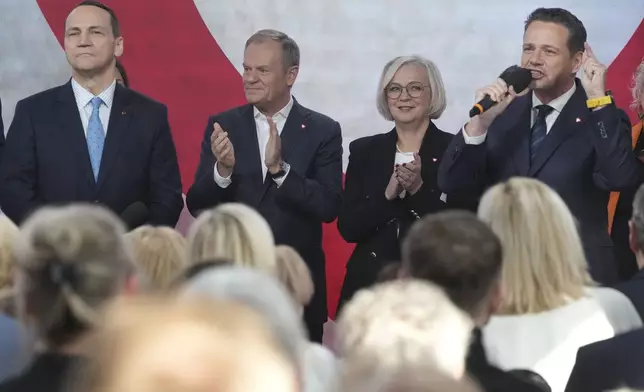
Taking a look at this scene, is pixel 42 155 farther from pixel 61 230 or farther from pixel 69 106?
pixel 61 230

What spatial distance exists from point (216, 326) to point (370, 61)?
3.96 metres

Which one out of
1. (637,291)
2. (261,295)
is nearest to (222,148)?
(637,291)

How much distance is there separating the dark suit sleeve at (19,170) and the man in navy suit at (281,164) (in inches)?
23.9

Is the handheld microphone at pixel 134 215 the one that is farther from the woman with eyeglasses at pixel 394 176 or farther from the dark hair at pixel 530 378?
the dark hair at pixel 530 378

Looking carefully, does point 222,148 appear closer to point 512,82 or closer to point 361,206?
point 361,206

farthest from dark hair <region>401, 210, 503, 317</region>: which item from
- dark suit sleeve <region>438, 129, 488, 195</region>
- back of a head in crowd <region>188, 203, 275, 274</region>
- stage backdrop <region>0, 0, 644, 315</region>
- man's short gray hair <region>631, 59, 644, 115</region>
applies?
stage backdrop <region>0, 0, 644, 315</region>

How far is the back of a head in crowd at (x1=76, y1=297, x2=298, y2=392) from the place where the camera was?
1.06m

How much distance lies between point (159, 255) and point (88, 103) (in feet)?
5.09

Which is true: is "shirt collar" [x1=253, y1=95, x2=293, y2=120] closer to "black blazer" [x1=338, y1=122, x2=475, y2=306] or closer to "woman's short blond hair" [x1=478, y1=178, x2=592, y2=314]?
"black blazer" [x1=338, y1=122, x2=475, y2=306]

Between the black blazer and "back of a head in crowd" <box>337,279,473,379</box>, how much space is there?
259 cm

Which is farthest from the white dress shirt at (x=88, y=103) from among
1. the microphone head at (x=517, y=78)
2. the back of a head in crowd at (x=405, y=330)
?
the back of a head in crowd at (x=405, y=330)

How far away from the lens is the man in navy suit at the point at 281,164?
161 inches

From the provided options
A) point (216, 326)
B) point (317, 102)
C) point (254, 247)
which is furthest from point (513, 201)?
point (317, 102)

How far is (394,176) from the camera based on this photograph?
Answer: 4082 millimetres
